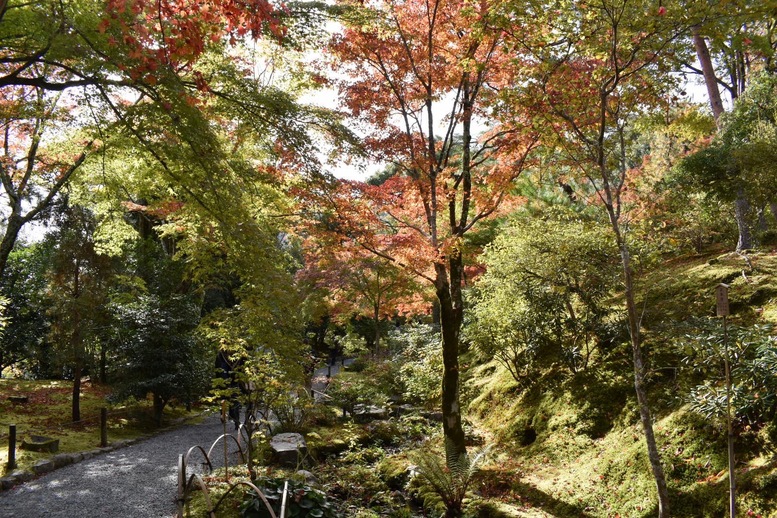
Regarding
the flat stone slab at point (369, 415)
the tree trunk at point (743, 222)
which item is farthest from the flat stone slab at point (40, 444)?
the tree trunk at point (743, 222)

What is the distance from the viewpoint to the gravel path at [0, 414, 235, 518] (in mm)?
6191

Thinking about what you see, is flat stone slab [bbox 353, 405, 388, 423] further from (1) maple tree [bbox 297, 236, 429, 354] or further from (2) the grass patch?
(2) the grass patch

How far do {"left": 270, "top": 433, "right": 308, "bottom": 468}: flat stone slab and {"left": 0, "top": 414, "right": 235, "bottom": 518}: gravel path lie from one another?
58.1 inches

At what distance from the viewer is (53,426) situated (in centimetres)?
1059

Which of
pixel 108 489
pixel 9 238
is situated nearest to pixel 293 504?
pixel 108 489

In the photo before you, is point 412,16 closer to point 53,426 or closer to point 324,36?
point 324,36

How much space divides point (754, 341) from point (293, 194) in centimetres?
559

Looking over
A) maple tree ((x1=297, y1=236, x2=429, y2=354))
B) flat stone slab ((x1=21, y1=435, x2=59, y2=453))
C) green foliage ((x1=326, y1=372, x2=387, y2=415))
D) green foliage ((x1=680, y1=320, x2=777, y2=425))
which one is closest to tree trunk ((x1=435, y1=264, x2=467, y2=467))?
green foliage ((x1=680, y1=320, x2=777, y2=425))

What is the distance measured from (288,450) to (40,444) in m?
4.68

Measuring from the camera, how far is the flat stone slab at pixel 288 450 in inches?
300

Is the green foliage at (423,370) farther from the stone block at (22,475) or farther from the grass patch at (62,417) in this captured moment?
the stone block at (22,475)

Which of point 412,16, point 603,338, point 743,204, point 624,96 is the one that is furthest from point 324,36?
point 743,204

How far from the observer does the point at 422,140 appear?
25.6 feet

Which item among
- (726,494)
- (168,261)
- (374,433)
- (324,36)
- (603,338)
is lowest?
(374,433)
